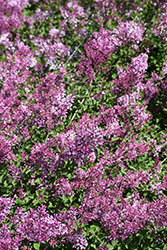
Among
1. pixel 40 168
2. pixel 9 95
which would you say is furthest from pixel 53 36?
pixel 40 168

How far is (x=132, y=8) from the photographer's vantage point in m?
6.06

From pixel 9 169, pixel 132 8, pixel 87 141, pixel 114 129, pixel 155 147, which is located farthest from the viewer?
pixel 132 8

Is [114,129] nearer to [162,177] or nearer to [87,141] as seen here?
[87,141]

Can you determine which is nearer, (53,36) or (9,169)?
(9,169)

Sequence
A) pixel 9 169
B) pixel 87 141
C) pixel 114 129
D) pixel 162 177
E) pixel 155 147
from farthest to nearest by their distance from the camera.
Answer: pixel 155 147
pixel 162 177
pixel 114 129
pixel 9 169
pixel 87 141

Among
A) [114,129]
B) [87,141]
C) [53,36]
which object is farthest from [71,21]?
[87,141]

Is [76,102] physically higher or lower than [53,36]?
lower

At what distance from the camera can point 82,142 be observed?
2906mm

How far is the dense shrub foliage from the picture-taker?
295 cm

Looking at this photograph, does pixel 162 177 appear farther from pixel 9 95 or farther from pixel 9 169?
pixel 9 95

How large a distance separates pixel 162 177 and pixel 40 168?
196 cm

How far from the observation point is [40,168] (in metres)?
3.20

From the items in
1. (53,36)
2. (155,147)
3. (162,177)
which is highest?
(53,36)

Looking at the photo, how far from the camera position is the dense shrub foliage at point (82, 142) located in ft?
9.69
